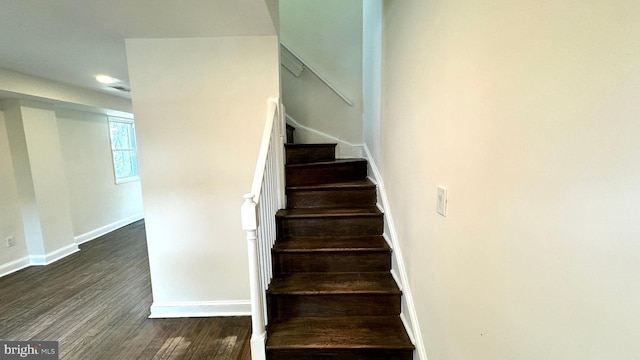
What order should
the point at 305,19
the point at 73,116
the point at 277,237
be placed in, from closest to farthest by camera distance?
the point at 277,237
the point at 305,19
the point at 73,116

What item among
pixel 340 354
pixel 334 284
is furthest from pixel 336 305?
pixel 340 354

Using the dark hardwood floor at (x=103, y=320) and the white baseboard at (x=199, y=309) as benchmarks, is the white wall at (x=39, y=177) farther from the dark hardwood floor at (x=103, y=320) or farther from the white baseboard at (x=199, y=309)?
the white baseboard at (x=199, y=309)

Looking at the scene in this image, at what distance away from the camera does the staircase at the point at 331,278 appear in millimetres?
1492

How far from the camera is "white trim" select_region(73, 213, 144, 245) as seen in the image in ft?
13.8

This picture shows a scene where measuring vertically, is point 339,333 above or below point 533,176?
below

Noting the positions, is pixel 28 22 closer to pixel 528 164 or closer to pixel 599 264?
pixel 528 164

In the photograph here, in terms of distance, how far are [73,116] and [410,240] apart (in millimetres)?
5182

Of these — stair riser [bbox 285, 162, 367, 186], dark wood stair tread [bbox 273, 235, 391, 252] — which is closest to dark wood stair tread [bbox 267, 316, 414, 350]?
dark wood stair tread [bbox 273, 235, 391, 252]

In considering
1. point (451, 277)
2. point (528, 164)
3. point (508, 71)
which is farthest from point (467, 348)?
point (508, 71)

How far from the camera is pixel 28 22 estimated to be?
1729 mm

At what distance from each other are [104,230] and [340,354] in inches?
196

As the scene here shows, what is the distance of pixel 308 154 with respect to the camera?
2.71m

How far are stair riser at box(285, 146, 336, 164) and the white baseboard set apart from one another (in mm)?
1325
